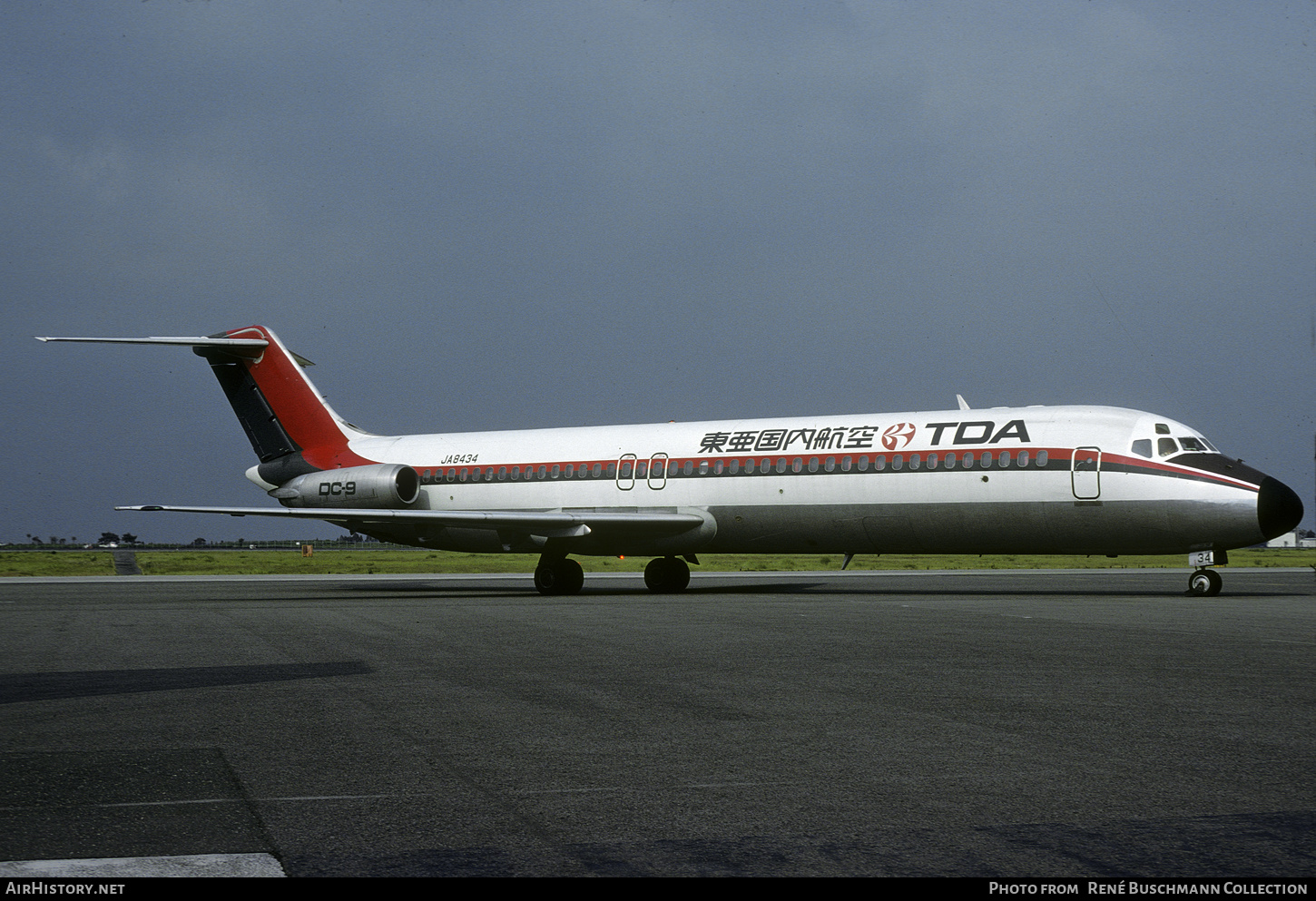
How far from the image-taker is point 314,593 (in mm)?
28594

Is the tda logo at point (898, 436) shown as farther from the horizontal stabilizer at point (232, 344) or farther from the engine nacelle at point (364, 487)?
the horizontal stabilizer at point (232, 344)

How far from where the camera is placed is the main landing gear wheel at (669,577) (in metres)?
28.9

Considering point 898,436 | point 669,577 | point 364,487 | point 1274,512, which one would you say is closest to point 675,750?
point 1274,512

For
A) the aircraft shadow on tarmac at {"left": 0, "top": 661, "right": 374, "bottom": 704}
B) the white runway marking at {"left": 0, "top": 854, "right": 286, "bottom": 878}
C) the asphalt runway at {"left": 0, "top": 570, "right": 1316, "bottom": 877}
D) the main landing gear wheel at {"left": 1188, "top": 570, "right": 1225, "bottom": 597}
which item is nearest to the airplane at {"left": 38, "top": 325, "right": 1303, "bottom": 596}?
the main landing gear wheel at {"left": 1188, "top": 570, "right": 1225, "bottom": 597}

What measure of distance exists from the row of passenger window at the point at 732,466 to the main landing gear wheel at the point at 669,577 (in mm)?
2611

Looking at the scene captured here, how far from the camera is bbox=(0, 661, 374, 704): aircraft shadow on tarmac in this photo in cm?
952

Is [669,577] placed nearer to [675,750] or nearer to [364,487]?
[364,487]

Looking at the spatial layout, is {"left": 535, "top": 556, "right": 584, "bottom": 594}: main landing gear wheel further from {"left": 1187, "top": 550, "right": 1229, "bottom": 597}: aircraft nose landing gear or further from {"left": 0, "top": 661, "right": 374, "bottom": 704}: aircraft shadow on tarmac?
{"left": 0, "top": 661, "right": 374, "bottom": 704}: aircraft shadow on tarmac

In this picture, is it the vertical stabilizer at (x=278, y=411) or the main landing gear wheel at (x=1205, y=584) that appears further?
the vertical stabilizer at (x=278, y=411)

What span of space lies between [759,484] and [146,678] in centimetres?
1669

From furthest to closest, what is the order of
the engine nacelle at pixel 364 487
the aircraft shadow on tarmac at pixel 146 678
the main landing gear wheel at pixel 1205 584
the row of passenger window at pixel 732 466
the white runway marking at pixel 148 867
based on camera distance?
the engine nacelle at pixel 364 487, the row of passenger window at pixel 732 466, the main landing gear wheel at pixel 1205 584, the aircraft shadow on tarmac at pixel 146 678, the white runway marking at pixel 148 867

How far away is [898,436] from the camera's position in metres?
24.5

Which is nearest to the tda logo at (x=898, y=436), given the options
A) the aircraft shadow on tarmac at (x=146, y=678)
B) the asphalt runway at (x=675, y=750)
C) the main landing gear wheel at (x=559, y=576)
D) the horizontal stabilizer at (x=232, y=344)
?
the main landing gear wheel at (x=559, y=576)

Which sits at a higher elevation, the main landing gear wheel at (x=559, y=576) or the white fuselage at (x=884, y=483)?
the white fuselage at (x=884, y=483)
